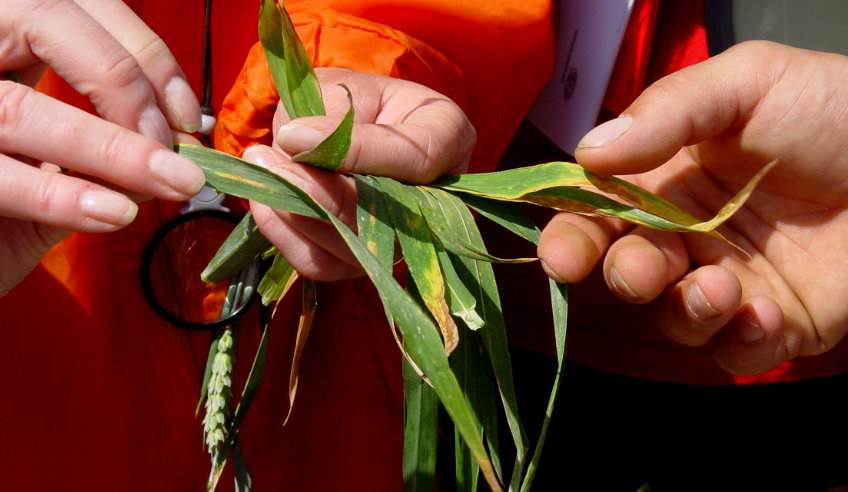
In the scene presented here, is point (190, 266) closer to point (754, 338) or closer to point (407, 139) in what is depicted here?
point (407, 139)

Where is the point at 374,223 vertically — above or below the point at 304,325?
above

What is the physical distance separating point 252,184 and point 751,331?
0.52 m

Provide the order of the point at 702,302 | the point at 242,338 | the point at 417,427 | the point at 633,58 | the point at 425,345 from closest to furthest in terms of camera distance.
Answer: the point at 425,345 < the point at 417,427 < the point at 702,302 < the point at 242,338 < the point at 633,58

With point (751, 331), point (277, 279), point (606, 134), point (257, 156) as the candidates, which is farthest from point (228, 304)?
Result: point (751, 331)

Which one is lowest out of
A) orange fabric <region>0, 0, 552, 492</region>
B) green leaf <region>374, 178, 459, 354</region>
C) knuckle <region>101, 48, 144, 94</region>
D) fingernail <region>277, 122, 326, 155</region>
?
orange fabric <region>0, 0, 552, 492</region>

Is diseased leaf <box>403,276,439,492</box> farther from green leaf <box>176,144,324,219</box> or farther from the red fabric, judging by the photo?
the red fabric

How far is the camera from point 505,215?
670mm

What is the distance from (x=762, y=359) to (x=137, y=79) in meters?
0.67

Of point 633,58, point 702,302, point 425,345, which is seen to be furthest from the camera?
point 633,58

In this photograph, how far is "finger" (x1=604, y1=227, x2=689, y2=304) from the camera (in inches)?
28.1

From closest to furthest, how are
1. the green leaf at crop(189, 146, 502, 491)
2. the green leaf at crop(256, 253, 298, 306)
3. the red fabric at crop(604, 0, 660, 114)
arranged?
1. the green leaf at crop(189, 146, 502, 491)
2. the green leaf at crop(256, 253, 298, 306)
3. the red fabric at crop(604, 0, 660, 114)

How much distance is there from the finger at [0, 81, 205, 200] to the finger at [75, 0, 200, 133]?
7 cm

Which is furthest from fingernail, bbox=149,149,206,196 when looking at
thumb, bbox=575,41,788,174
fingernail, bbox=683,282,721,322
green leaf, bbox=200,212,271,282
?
fingernail, bbox=683,282,721,322

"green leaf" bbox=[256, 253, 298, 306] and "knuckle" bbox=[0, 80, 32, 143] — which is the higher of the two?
"knuckle" bbox=[0, 80, 32, 143]
